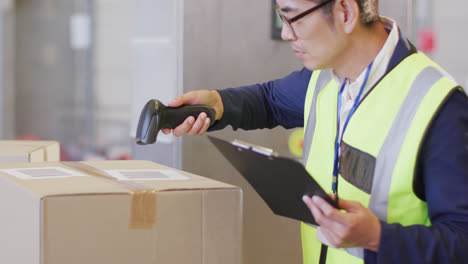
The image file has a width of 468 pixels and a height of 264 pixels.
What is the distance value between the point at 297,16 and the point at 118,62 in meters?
3.38

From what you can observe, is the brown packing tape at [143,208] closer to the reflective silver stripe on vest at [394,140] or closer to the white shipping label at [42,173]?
the white shipping label at [42,173]

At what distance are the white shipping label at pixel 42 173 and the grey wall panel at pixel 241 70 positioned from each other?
59cm

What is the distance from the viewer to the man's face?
1.29 meters

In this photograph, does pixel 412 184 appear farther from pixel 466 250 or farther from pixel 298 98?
pixel 298 98

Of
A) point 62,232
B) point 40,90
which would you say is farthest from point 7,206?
point 40,90

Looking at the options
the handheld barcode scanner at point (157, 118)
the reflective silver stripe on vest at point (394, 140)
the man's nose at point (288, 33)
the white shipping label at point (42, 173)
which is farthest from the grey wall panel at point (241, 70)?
the reflective silver stripe on vest at point (394, 140)

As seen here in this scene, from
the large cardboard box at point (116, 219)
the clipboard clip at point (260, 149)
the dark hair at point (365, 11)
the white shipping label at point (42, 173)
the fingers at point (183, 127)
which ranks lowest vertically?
the large cardboard box at point (116, 219)

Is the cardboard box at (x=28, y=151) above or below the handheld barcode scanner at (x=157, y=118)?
below

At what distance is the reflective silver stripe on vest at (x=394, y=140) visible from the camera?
1.17 metres

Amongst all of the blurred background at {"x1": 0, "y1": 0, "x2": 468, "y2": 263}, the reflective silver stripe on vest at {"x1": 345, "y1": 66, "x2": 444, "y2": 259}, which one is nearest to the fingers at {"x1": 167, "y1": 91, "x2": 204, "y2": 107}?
the blurred background at {"x1": 0, "y1": 0, "x2": 468, "y2": 263}

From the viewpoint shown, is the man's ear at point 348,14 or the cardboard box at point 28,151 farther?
the cardboard box at point 28,151

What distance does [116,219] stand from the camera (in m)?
1.03

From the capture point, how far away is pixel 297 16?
1.30m

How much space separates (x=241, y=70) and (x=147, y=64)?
297mm
